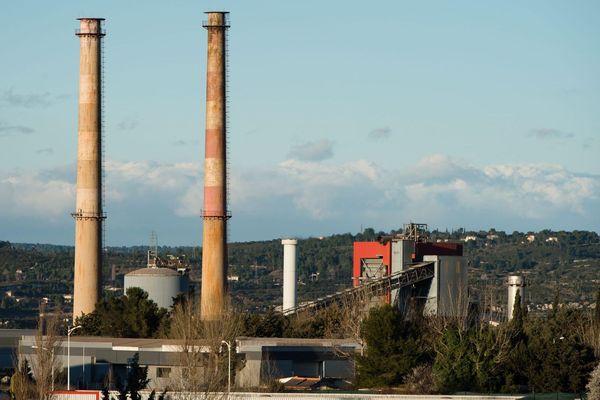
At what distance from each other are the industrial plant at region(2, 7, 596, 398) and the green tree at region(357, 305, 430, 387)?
1.16m

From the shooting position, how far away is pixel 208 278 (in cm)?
9375

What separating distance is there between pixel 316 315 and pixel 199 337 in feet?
64.9

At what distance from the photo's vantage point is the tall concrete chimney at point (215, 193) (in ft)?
307

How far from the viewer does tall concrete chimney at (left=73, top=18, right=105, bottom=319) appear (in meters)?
98.6

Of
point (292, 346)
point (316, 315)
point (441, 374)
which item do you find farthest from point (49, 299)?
point (441, 374)

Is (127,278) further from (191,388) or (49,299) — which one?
(49,299)

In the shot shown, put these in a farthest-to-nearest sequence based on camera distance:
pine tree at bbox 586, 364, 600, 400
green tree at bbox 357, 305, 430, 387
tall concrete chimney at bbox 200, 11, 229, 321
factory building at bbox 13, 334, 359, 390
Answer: tall concrete chimney at bbox 200, 11, 229, 321 < factory building at bbox 13, 334, 359, 390 < green tree at bbox 357, 305, 430, 387 < pine tree at bbox 586, 364, 600, 400

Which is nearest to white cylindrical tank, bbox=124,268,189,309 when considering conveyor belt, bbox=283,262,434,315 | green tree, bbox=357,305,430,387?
conveyor belt, bbox=283,262,434,315

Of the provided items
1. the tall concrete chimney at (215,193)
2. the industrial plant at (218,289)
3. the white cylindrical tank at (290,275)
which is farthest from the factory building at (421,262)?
the tall concrete chimney at (215,193)

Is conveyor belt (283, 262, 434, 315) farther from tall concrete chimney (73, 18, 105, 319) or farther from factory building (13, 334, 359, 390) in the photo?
tall concrete chimney (73, 18, 105, 319)

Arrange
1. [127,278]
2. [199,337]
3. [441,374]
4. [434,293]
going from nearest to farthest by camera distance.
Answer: [441,374] < [199,337] < [434,293] < [127,278]

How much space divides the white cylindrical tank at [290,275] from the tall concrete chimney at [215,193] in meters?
12.9

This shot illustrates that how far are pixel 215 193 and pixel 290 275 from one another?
48.2ft

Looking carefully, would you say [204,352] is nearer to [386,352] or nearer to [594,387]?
[386,352]
